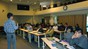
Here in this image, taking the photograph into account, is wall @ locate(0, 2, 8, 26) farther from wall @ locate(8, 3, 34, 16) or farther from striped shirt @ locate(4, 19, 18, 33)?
striped shirt @ locate(4, 19, 18, 33)

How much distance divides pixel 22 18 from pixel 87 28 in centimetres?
1065

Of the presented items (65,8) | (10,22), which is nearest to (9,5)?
(65,8)

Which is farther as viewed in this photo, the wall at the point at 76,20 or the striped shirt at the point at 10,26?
the wall at the point at 76,20

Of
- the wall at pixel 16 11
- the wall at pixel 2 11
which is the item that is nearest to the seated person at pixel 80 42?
the wall at pixel 2 11

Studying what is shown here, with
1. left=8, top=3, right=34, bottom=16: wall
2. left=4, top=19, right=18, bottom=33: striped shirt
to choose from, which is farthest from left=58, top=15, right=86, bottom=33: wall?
left=4, top=19, right=18, bottom=33: striped shirt

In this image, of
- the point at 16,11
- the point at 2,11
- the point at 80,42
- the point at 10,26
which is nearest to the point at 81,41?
the point at 80,42

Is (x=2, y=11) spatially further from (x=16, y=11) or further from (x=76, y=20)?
(x=76, y=20)

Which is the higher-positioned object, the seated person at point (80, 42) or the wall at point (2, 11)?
the wall at point (2, 11)

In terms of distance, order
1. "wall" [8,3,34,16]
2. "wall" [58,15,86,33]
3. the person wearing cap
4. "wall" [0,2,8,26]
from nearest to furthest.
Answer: the person wearing cap < "wall" [58,15,86,33] < "wall" [0,2,8,26] < "wall" [8,3,34,16]

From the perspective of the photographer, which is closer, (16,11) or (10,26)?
(10,26)

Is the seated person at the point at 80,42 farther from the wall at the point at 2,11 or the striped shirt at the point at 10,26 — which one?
the wall at the point at 2,11

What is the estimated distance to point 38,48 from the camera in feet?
24.0

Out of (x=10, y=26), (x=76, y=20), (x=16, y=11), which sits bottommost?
(x=76, y=20)

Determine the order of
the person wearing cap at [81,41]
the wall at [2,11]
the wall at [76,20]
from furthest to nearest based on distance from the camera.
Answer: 1. the wall at [2,11]
2. the wall at [76,20]
3. the person wearing cap at [81,41]
